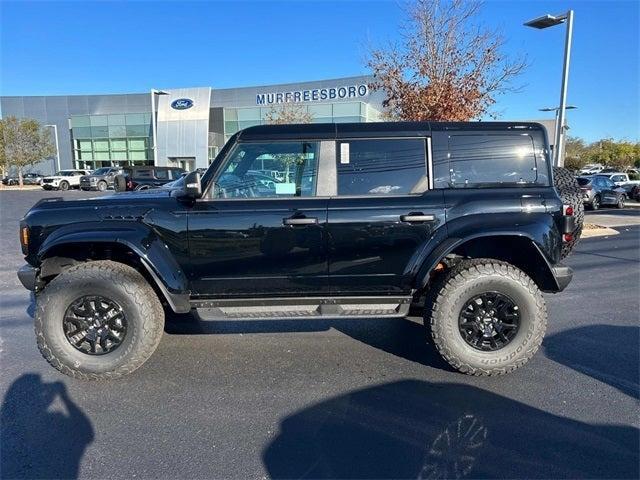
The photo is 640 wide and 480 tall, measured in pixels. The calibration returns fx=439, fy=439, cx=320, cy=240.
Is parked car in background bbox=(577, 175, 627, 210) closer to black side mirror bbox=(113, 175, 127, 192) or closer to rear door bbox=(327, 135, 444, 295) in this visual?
black side mirror bbox=(113, 175, 127, 192)

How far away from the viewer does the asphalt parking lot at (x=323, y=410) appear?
255cm

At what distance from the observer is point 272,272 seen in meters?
3.68

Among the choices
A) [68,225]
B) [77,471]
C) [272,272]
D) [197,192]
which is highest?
[197,192]

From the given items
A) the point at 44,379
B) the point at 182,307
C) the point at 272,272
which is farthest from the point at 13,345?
the point at 272,272

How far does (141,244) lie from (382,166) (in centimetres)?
210

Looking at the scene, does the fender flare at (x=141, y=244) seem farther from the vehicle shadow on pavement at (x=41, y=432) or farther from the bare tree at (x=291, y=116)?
the bare tree at (x=291, y=116)

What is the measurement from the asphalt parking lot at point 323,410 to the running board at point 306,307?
48 cm

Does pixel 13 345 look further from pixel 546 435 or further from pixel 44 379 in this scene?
pixel 546 435

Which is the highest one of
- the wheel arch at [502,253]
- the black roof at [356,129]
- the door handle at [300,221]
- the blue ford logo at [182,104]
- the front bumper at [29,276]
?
the blue ford logo at [182,104]

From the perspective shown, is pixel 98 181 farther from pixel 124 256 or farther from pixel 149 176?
pixel 124 256

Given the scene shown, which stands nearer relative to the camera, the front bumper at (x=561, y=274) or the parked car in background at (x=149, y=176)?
the front bumper at (x=561, y=274)

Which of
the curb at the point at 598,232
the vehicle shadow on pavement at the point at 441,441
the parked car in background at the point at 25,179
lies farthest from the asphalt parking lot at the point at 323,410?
the parked car in background at the point at 25,179

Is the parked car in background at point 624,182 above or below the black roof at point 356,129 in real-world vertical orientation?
below

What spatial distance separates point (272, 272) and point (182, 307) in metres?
0.82
